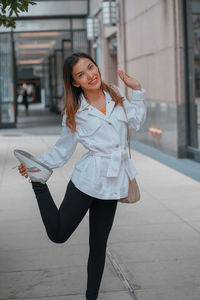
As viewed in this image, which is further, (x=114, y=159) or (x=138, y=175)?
(x=138, y=175)

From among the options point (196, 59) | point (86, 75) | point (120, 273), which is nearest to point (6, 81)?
point (196, 59)

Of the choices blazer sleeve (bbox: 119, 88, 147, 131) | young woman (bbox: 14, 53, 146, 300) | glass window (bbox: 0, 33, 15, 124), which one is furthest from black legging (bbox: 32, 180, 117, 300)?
glass window (bbox: 0, 33, 15, 124)

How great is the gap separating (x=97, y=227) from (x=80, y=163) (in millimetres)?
417

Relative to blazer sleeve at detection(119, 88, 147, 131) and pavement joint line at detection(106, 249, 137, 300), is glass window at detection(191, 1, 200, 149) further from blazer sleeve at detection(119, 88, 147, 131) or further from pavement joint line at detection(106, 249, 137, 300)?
blazer sleeve at detection(119, 88, 147, 131)

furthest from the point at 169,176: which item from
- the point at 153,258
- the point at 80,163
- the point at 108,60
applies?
the point at 108,60

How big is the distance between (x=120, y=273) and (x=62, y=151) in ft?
4.50

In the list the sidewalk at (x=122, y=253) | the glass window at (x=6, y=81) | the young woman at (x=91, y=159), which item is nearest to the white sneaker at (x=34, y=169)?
the young woman at (x=91, y=159)

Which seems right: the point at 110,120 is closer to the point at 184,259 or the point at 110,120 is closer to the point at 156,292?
the point at 156,292

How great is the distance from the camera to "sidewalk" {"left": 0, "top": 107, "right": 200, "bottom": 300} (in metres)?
4.24

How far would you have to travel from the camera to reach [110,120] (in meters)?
3.56

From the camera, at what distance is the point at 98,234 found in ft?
12.0

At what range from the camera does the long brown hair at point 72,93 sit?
3609 millimetres

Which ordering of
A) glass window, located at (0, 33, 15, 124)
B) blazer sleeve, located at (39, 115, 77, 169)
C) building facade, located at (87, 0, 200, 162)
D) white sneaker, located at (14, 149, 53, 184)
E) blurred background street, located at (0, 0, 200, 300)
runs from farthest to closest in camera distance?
1. glass window, located at (0, 33, 15, 124)
2. building facade, located at (87, 0, 200, 162)
3. blurred background street, located at (0, 0, 200, 300)
4. blazer sleeve, located at (39, 115, 77, 169)
5. white sneaker, located at (14, 149, 53, 184)

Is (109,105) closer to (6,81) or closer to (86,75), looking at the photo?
(86,75)
